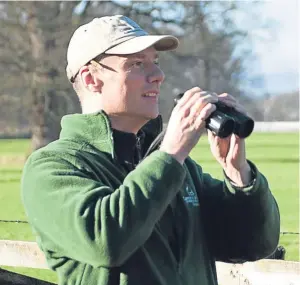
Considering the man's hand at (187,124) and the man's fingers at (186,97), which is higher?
the man's fingers at (186,97)

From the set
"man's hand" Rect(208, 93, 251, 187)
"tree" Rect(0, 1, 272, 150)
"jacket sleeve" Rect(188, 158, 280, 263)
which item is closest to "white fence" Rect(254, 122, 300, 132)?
"tree" Rect(0, 1, 272, 150)

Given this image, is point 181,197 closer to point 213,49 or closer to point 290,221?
point 290,221

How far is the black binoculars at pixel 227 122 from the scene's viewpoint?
2.27 meters

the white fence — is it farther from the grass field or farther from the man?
the man

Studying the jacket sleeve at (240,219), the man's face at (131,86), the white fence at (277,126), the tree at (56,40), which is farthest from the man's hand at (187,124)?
the white fence at (277,126)

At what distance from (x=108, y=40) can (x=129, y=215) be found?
2.17 ft

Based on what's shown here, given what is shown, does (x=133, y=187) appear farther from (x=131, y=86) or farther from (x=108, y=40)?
(x=108, y=40)

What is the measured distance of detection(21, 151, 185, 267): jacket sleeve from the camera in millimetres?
2123

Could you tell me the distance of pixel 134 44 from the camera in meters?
2.44

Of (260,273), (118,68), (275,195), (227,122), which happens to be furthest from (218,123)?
(275,195)

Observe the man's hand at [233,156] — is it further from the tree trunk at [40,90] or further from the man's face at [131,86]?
the tree trunk at [40,90]

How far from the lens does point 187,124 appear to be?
7.39ft

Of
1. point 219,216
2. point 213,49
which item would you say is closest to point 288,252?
point 219,216

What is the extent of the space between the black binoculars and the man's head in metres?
0.13
